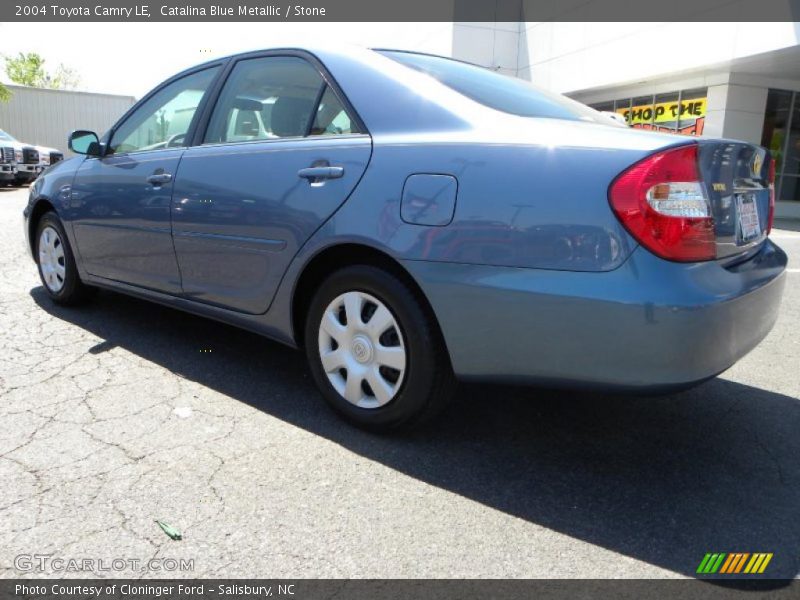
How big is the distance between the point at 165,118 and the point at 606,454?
293 centimetres

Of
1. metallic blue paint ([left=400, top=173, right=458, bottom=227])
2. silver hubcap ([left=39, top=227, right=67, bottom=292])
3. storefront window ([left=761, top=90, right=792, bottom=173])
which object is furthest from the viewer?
storefront window ([left=761, top=90, right=792, bottom=173])

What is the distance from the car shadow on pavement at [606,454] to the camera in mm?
2053

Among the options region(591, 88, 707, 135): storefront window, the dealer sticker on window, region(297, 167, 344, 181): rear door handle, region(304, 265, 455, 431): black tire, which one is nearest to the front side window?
region(297, 167, 344, 181): rear door handle

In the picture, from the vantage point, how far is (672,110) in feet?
58.6

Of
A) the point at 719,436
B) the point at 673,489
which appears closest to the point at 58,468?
the point at 673,489

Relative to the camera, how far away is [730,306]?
2059 mm

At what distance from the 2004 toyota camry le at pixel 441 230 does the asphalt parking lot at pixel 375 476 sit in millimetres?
327

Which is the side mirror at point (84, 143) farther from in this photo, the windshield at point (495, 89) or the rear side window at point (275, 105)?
the windshield at point (495, 89)

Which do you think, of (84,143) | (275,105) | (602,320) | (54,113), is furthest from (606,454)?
(54,113)

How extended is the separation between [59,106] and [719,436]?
3258 centimetres

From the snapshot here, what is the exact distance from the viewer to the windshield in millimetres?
2551

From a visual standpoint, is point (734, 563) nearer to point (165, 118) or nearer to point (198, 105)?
point (198, 105)

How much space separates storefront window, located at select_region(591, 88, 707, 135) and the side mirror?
49.2 feet

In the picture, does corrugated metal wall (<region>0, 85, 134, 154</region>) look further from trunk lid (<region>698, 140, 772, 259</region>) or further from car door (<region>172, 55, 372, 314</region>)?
trunk lid (<region>698, 140, 772, 259</region>)
